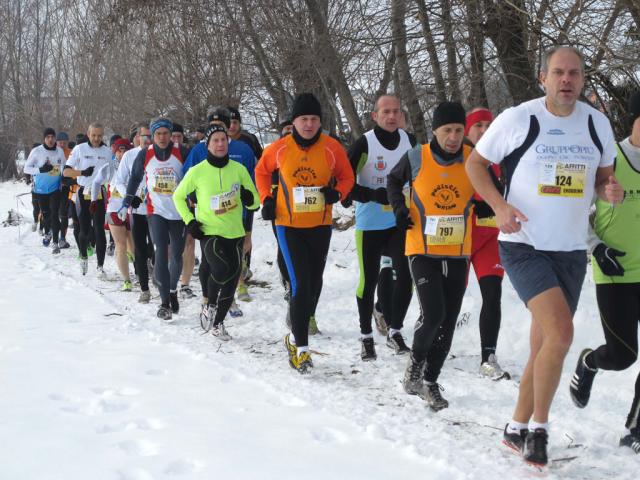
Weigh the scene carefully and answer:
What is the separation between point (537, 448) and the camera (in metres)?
3.47

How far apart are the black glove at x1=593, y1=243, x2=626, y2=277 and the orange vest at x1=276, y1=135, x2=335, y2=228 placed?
2.23 metres

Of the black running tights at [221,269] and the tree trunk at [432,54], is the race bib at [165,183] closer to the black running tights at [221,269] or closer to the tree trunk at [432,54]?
the black running tights at [221,269]

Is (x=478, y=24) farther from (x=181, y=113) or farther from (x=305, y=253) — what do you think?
(x=181, y=113)

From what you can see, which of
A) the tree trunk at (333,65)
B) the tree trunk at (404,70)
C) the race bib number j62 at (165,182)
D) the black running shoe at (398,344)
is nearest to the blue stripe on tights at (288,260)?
the black running shoe at (398,344)

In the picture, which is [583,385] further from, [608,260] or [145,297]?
[145,297]

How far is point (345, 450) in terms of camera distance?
3.66 m

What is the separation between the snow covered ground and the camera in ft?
11.3

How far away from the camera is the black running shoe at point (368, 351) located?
5.69 m

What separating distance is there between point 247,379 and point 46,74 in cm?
3801

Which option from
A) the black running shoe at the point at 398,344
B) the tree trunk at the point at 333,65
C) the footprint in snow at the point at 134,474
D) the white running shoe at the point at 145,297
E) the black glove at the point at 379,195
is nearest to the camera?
the footprint in snow at the point at 134,474

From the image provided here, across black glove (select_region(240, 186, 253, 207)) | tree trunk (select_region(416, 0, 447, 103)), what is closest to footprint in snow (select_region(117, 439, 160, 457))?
black glove (select_region(240, 186, 253, 207))

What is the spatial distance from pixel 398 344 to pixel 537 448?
8.04ft

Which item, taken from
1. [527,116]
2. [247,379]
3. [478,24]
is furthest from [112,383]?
[478,24]

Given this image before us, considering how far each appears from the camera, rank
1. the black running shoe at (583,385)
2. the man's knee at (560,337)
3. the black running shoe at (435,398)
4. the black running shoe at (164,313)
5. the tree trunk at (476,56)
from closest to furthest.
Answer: the man's knee at (560,337)
the black running shoe at (583,385)
the black running shoe at (435,398)
the black running shoe at (164,313)
the tree trunk at (476,56)
